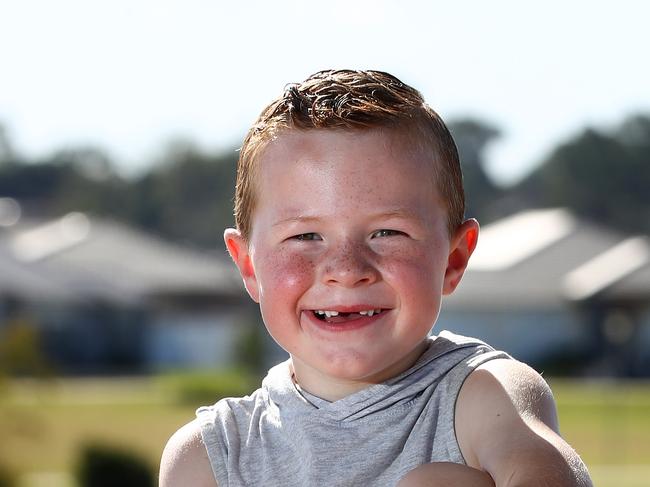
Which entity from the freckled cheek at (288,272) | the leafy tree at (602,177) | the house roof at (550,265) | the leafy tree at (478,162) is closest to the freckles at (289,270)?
the freckled cheek at (288,272)

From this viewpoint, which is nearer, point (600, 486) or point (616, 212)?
point (600, 486)

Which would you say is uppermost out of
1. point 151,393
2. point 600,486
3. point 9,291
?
point 9,291

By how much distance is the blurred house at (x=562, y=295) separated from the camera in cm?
3478

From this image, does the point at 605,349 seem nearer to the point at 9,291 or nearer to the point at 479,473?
the point at 9,291

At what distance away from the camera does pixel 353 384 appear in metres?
1.32

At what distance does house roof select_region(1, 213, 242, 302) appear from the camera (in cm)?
3559

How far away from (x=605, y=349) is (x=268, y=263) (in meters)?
35.5

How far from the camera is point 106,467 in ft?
41.8

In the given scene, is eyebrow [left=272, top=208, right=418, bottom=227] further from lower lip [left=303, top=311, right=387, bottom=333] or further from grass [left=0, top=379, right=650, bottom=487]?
grass [left=0, top=379, right=650, bottom=487]

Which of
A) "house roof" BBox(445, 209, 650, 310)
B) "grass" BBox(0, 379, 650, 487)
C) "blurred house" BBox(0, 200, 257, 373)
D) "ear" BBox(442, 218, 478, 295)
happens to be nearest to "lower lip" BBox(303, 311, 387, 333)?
"ear" BBox(442, 218, 478, 295)

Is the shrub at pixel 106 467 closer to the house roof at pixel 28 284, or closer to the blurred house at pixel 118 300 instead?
the blurred house at pixel 118 300

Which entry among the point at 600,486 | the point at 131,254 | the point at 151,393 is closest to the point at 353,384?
the point at 600,486

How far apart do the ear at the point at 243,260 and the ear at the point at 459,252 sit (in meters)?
0.22

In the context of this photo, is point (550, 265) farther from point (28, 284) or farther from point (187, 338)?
point (28, 284)
